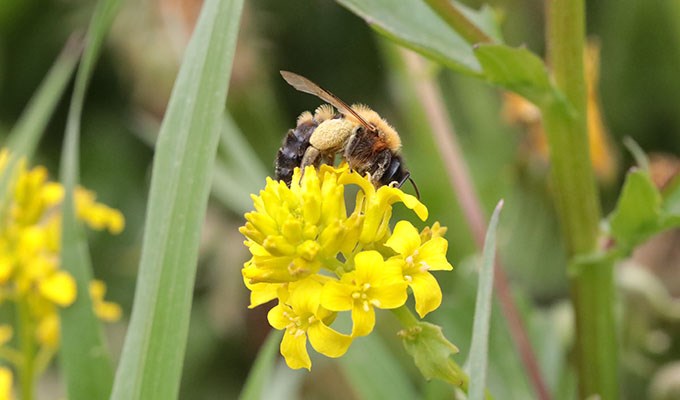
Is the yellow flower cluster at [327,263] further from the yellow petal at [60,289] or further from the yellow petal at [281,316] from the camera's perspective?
the yellow petal at [60,289]

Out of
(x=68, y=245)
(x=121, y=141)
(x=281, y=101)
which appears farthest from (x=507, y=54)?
(x=121, y=141)

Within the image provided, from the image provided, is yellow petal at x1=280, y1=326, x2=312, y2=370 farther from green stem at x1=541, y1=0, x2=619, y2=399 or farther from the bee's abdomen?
green stem at x1=541, y1=0, x2=619, y2=399

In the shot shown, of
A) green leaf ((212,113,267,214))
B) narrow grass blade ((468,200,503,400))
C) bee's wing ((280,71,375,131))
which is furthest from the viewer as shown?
green leaf ((212,113,267,214))

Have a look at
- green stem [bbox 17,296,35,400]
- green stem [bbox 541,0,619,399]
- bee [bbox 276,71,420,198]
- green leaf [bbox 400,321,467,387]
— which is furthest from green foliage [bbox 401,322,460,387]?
green stem [bbox 17,296,35,400]

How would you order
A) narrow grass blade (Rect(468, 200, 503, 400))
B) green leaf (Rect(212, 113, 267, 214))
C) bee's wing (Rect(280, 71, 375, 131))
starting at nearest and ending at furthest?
1. narrow grass blade (Rect(468, 200, 503, 400))
2. bee's wing (Rect(280, 71, 375, 131))
3. green leaf (Rect(212, 113, 267, 214))

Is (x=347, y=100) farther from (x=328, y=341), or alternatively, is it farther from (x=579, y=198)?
(x=328, y=341)

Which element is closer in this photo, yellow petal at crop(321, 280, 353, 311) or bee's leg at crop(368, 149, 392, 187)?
yellow petal at crop(321, 280, 353, 311)

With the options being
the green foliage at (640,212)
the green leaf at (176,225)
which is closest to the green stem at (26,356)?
the green leaf at (176,225)
